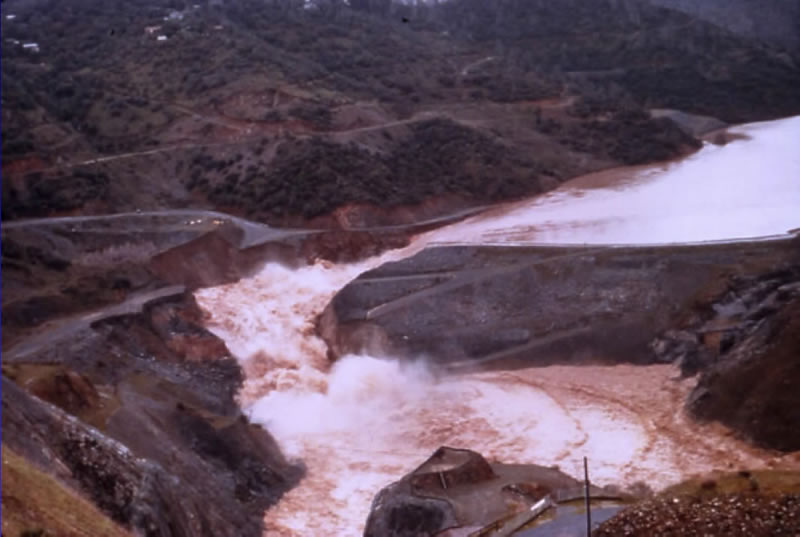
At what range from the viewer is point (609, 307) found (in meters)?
27.2

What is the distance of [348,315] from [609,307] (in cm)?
676

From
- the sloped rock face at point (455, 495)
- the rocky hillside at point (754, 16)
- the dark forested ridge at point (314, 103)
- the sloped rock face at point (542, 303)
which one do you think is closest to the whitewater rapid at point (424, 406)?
the sloped rock face at point (542, 303)

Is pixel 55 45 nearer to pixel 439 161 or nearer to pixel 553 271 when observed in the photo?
pixel 439 161

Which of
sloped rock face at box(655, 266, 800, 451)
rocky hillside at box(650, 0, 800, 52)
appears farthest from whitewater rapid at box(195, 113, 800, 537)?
rocky hillside at box(650, 0, 800, 52)

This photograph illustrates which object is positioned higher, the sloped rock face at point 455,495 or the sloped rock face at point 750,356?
the sloped rock face at point 750,356

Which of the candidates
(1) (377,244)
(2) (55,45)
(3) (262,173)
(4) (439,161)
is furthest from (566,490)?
(2) (55,45)

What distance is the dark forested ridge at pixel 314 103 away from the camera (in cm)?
3841

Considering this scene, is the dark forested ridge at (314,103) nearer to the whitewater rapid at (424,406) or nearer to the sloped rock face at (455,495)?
the whitewater rapid at (424,406)

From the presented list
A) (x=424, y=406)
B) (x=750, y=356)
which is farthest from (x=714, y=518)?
(x=424, y=406)

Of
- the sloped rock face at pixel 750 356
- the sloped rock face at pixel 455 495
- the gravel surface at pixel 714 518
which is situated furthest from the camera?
the sloped rock face at pixel 750 356

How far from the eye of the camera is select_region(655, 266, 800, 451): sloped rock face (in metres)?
20.1

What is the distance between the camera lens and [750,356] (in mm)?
22203

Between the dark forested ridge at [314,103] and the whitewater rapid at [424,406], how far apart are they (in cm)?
687

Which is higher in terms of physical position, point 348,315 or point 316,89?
point 316,89
